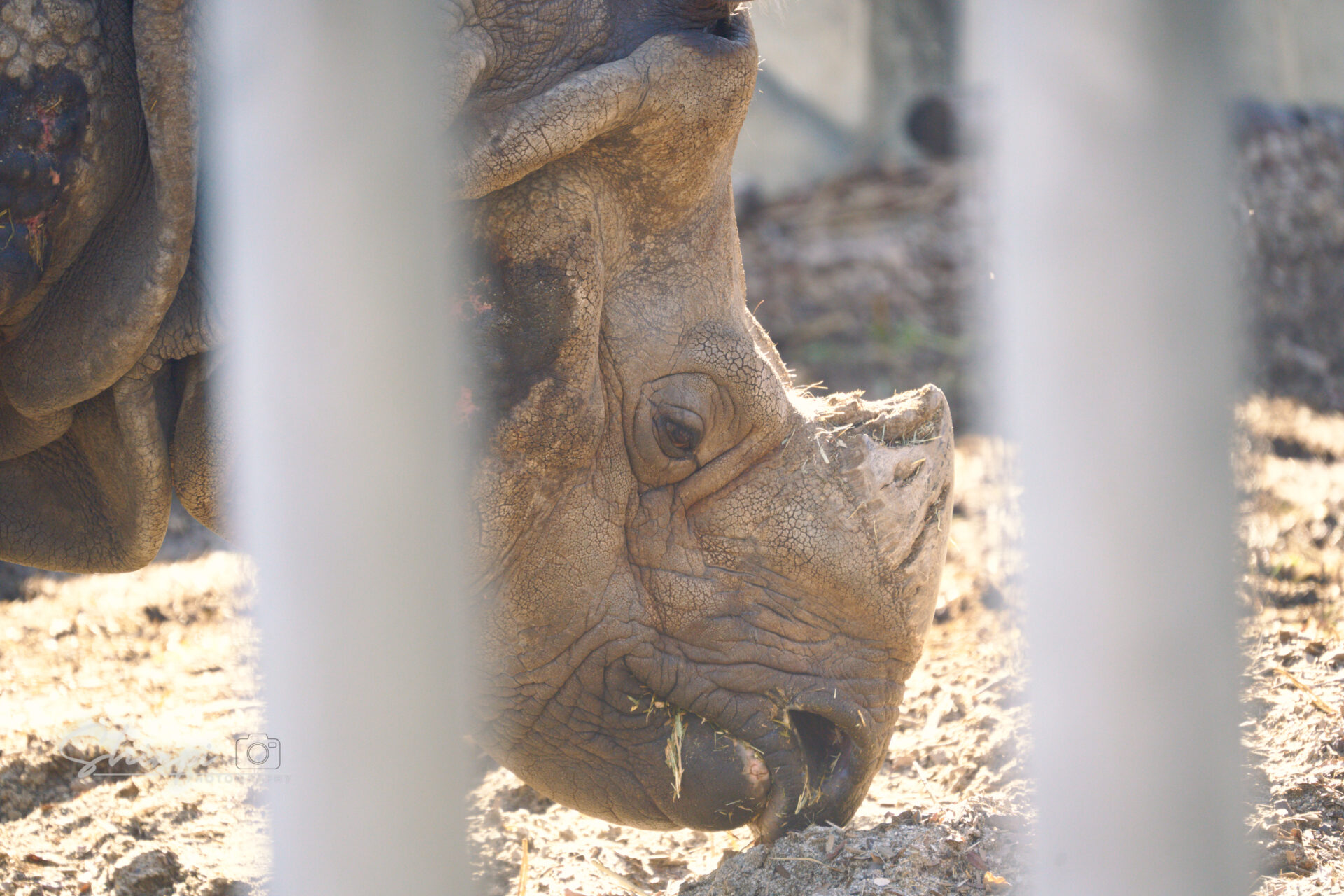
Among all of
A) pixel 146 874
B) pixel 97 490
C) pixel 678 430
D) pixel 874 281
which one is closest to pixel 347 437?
pixel 678 430

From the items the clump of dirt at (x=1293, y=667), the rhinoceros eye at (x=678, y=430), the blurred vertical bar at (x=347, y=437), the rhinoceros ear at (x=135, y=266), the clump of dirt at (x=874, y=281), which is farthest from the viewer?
the clump of dirt at (x=874, y=281)

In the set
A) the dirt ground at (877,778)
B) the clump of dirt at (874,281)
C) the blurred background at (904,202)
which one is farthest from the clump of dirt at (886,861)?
the clump of dirt at (874,281)

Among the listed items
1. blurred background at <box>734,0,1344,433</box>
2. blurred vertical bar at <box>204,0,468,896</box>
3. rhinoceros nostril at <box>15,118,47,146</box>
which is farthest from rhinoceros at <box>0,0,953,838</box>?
blurred vertical bar at <box>204,0,468,896</box>

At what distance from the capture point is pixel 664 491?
2707 millimetres

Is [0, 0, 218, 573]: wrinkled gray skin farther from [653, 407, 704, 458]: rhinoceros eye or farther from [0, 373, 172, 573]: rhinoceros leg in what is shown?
[653, 407, 704, 458]: rhinoceros eye

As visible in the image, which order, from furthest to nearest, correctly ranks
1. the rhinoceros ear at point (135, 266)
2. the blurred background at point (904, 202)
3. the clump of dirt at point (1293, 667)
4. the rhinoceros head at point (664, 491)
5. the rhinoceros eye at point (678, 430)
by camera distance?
the blurred background at point (904, 202), the rhinoceros eye at point (678, 430), the rhinoceros head at point (664, 491), the rhinoceros ear at point (135, 266), the clump of dirt at point (1293, 667)

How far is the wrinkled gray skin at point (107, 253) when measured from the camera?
2104 mm

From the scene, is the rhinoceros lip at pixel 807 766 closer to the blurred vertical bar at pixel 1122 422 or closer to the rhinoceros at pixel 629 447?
the rhinoceros at pixel 629 447

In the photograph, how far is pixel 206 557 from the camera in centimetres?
620

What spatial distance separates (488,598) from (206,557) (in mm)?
4103

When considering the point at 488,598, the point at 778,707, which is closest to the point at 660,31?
the point at 488,598

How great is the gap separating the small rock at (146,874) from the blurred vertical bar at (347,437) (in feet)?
5.18

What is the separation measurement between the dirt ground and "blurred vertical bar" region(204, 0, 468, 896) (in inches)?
4.7

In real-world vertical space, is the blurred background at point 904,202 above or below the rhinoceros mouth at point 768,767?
above
